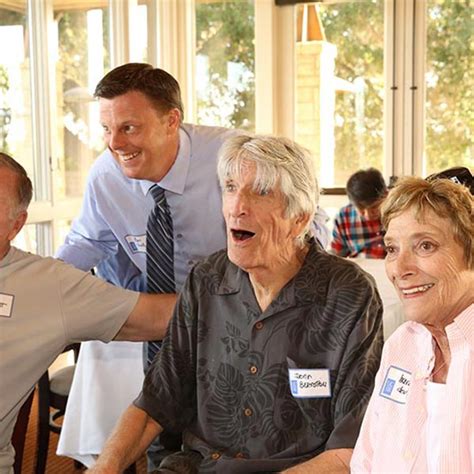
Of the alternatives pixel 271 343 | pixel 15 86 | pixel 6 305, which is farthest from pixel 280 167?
pixel 15 86

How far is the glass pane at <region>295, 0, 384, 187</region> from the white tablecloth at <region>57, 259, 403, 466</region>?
4560mm

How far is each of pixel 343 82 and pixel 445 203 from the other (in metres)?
5.73

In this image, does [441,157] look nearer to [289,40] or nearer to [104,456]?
[289,40]

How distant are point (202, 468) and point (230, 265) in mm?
509

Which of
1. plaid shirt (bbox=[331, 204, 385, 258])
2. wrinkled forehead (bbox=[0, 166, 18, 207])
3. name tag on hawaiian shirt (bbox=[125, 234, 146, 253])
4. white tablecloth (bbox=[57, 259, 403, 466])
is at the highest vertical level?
wrinkled forehead (bbox=[0, 166, 18, 207])

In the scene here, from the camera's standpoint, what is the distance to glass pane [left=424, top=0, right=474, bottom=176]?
22.4ft

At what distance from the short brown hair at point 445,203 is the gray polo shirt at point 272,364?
0.42 metres

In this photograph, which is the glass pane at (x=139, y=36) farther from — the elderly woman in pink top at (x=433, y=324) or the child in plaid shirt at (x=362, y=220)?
the elderly woman in pink top at (x=433, y=324)

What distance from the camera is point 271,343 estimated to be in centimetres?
197

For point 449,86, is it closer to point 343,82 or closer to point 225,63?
point 343,82

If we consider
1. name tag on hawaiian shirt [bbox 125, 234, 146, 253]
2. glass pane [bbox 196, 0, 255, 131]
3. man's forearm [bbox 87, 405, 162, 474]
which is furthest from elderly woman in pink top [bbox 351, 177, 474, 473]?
glass pane [bbox 196, 0, 255, 131]

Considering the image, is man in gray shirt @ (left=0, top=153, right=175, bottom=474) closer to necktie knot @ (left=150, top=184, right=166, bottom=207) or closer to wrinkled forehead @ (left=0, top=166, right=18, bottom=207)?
wrinkled forehead @ (left=0, top=166, right=18, bottom=207)

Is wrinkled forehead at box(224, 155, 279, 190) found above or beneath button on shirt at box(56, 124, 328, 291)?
above

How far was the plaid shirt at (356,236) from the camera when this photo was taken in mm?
5449
